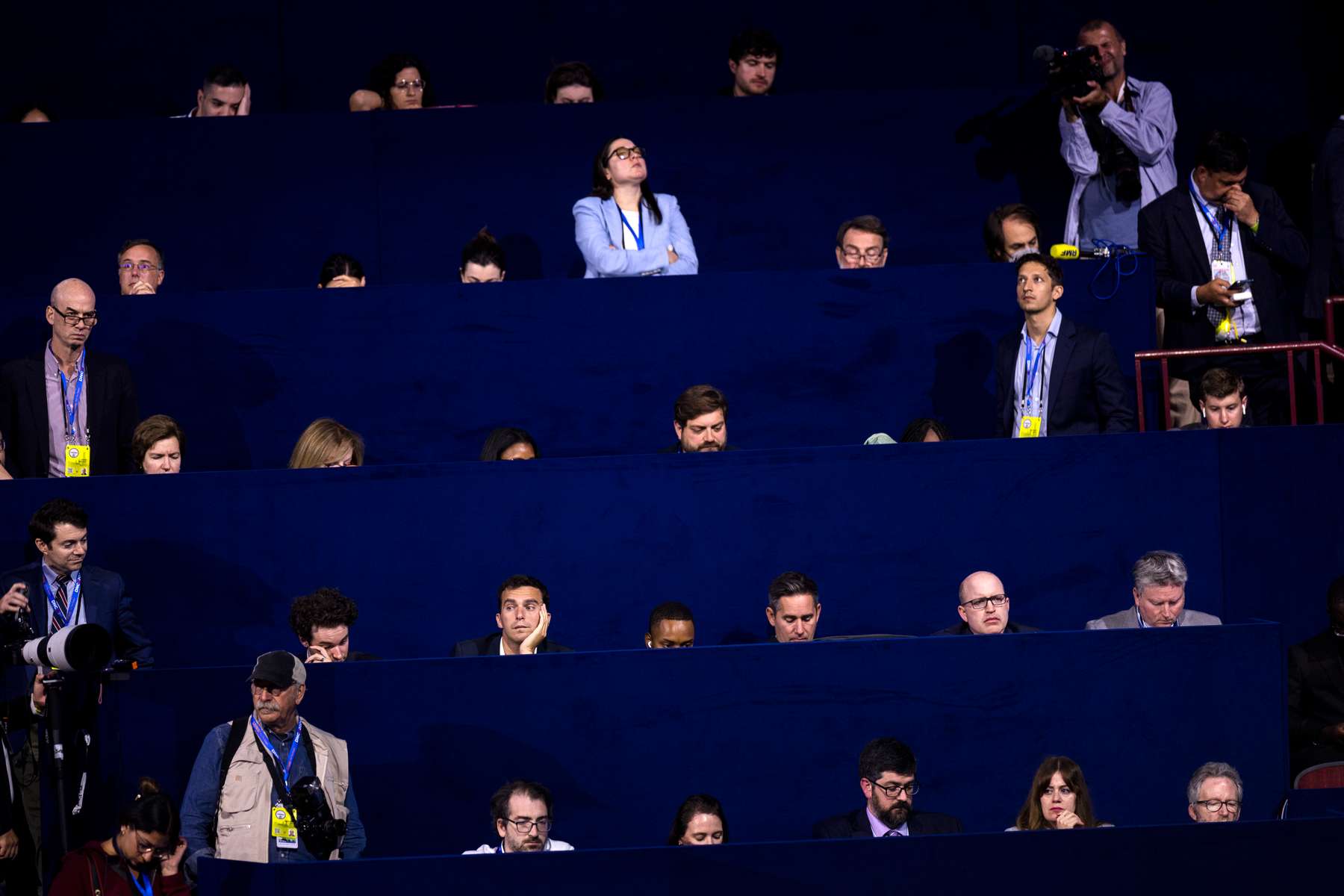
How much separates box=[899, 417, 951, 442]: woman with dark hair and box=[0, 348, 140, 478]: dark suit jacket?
264cm

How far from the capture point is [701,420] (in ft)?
20.1

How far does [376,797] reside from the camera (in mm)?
5270

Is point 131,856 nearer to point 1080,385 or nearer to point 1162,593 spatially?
point 1162,593

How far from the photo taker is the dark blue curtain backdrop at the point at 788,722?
5258 millimetres

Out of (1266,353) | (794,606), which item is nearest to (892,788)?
(794,606)

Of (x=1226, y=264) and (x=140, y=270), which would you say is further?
(x=140, y=270)

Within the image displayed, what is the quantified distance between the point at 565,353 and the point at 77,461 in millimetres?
1705

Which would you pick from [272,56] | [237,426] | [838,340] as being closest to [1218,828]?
[838,340]

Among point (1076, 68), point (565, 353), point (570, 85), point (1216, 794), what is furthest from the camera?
point (570, 85)

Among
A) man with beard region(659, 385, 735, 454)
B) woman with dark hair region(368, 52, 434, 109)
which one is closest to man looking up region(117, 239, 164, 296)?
woman with dark hair region(368, 52, 434, 109)

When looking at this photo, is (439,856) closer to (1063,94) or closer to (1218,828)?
(1218,828)

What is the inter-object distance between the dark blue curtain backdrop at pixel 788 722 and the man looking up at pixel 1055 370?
49.5 inches

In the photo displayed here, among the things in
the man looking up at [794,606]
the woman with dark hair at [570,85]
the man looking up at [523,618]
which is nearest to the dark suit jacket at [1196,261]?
the man looking up at [794,606]

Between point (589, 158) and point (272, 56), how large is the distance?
227cm
